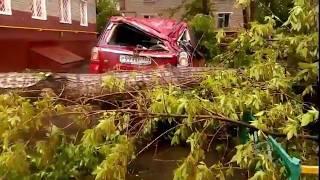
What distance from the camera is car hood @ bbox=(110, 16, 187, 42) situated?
27.9 feet

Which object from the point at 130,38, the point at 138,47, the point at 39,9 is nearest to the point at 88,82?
the point at 138,47

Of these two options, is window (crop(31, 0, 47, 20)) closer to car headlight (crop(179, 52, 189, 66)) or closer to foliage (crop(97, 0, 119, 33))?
car headlight (crop(179, 52, 189, 66))

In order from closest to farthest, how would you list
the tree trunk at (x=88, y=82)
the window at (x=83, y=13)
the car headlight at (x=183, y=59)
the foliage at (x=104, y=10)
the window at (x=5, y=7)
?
the tree trunk at (x=88, y=82), the car headlight at (x=183, y=59), the window at (x=5, y=7), the window at (x=83, y=13), the foliage at (x=104, y=10)

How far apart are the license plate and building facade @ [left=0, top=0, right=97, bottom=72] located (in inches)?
198

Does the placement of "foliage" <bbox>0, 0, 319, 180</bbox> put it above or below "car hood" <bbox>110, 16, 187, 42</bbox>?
below

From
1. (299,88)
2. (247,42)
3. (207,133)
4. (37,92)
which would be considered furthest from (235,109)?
Result: (37,92)

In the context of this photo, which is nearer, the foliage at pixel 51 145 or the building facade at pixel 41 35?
the foliage at pixel 51 145

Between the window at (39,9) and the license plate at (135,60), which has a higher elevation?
the window at (39,9)

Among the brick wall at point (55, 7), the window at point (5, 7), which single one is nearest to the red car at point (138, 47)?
the window at point (5, 7)

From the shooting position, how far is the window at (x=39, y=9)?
15.1 metres

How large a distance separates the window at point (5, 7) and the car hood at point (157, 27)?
4799mm

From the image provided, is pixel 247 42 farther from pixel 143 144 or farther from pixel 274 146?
pixel 274 146

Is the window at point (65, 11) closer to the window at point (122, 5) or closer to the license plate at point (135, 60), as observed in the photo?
the license plate at point (135, 60)

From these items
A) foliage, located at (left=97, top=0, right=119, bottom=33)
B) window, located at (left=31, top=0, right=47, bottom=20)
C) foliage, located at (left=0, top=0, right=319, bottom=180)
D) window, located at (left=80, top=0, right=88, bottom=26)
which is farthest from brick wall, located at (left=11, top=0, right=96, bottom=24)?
foliage, located at (left=0, top=0, right=319, bottom=180)
